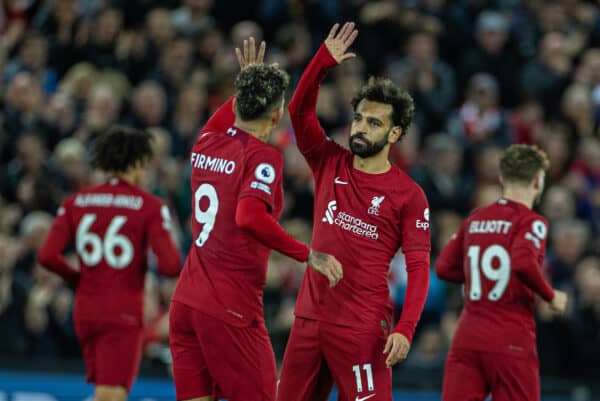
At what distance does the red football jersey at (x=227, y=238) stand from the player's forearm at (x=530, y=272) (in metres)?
1.71

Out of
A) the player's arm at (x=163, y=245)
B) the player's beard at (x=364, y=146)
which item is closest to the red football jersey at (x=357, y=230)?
the player's beard at (x=364, y=146)

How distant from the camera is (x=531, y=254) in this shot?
7430mm

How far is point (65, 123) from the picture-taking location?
12359 mm

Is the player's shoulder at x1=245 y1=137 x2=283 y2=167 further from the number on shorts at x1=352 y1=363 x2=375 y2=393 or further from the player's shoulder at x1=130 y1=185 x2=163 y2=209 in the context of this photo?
the player's shoulder at x1=130 y1=185 x2=163 y2=209

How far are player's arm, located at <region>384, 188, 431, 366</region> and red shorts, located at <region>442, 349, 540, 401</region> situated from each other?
1057 mm

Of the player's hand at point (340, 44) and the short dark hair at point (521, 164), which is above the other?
the player's hand at point (340, 44)

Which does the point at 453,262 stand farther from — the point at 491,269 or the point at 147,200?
the point at 147,200

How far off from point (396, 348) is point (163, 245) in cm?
250

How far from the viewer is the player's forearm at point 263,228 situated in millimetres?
6324

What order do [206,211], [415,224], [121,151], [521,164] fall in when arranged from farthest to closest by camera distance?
[121,151] < [521,164] < [415,224] < [206,211]

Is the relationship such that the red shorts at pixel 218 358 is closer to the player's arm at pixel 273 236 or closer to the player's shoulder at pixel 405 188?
the player's arm at pixel 273 236

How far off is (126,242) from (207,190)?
1.90 meters

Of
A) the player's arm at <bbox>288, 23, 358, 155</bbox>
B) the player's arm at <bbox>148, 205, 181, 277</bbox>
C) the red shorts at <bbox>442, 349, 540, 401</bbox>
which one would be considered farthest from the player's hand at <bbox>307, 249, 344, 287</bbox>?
the player's arm at <bbox>148, 205, 181, 277</bbox>

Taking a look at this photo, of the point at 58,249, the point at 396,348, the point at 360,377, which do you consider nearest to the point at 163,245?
the point at 58,249
